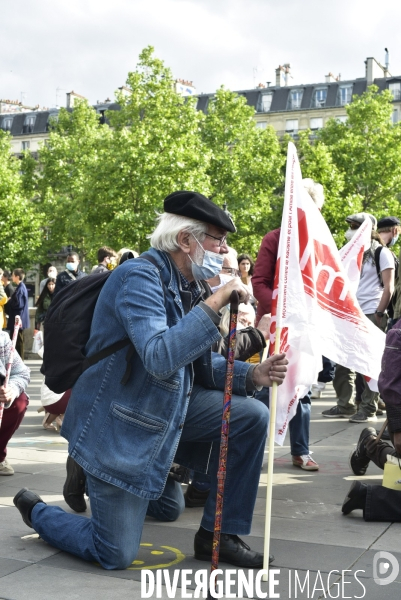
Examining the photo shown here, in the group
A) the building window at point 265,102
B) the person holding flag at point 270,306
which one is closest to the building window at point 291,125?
the building window at point 265,102

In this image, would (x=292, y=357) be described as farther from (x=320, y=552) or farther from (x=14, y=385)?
(x=14, y=385)

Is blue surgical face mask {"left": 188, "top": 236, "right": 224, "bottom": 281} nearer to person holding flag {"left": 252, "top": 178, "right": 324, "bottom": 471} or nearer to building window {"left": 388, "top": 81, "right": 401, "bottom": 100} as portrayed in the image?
person holding flag {"left": 252, "top": 178, "right": 324, "bottom": 471}

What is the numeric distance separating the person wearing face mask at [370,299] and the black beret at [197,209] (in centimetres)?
489

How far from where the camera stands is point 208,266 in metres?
3.81

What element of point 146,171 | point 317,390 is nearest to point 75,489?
point 317,390

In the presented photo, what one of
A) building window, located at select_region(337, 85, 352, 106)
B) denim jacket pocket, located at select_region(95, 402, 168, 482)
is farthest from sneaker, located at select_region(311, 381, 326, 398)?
building window, located at select_region(337, 85, 352, 106)

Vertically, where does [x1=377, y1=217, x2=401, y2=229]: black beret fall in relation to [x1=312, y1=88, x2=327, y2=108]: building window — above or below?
below

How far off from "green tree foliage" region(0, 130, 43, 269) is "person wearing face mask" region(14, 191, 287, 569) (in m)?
40.1

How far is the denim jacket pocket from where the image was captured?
361 centimetres

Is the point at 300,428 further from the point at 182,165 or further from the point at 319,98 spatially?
the point at 319,98

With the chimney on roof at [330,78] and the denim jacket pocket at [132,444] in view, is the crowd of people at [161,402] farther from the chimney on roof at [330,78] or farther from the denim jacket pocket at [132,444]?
the chimney on roof at [330,78]

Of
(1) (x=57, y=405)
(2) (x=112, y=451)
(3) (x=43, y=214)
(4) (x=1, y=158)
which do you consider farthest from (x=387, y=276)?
(4) (x=1, y=158)

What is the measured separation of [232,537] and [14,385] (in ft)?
7.60

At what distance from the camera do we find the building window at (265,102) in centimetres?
7369
